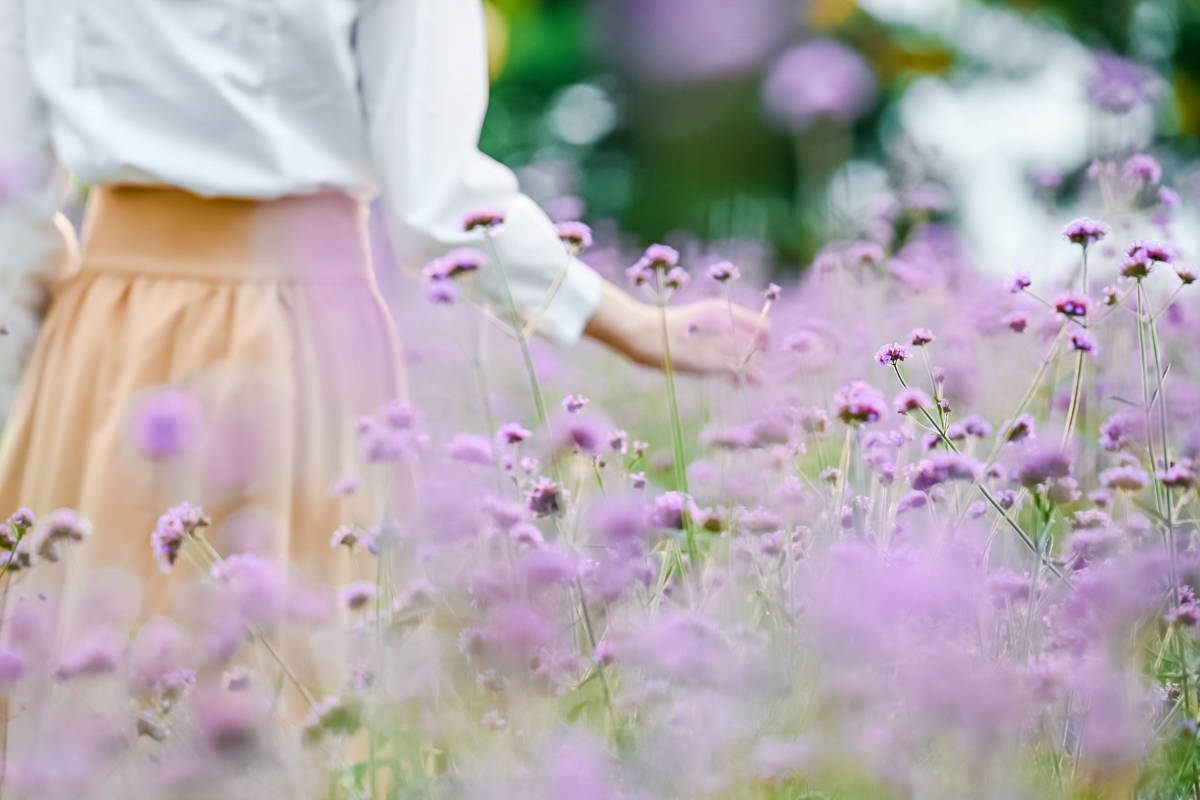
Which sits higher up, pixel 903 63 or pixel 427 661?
pixel 427 661

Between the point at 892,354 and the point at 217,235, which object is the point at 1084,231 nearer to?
the point at 892,354

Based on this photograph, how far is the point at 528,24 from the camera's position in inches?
464

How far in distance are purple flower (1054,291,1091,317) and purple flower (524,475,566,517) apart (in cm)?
45

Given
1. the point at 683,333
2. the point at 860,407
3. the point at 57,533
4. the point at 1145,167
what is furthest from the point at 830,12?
the point at 57,533

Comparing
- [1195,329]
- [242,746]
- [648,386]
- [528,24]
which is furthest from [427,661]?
[528,24]

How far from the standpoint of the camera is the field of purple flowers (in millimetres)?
762

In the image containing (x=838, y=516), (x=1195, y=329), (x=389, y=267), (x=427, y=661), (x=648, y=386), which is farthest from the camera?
(x=389, y=267)

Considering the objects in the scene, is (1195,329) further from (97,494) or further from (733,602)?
(97,494)

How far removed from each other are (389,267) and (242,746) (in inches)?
200

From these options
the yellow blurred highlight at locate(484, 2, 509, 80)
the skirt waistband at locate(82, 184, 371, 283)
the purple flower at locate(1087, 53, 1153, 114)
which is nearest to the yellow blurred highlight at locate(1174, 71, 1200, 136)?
the yellow blurred highlight at locate(484, 2, 509, 80)

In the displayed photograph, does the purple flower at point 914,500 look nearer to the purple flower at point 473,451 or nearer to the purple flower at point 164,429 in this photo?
the purple flower at point 473,451

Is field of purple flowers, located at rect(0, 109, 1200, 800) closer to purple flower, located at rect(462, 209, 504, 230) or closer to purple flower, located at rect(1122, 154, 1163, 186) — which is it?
purple flower, located at rect(462, 209, 504, 230)

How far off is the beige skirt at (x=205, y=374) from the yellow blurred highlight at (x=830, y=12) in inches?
441

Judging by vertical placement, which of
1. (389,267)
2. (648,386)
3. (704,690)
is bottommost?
(389,267)
